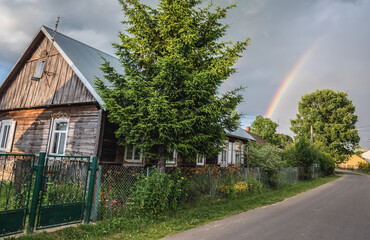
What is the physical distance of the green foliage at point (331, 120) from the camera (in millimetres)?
43312

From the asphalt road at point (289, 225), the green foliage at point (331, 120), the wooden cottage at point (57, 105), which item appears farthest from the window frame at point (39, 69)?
the green foliage at point (331, 120)

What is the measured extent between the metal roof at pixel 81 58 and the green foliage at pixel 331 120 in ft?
143

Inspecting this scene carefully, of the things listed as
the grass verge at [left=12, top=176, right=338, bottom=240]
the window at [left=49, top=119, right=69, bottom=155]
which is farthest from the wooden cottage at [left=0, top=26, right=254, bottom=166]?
the grass verge at [left=12, top=176, right=338, bottom=240]

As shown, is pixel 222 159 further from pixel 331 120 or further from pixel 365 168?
pixel 365 168

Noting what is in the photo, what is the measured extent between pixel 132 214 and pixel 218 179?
5087 millimetres

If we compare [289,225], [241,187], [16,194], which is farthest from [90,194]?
[241,187]

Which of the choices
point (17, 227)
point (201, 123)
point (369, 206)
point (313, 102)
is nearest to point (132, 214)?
point (17, 227)

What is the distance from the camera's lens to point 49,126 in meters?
11.7

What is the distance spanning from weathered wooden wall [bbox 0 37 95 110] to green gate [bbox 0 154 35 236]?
17.2 ft

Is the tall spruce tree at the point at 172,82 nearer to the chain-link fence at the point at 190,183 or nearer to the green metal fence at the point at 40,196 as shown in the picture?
the chain-link fence at the point at 190,183

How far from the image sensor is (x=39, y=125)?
40.0 feet

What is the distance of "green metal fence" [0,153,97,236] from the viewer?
4980 millimetres

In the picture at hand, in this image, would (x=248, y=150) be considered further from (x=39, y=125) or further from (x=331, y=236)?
(x=39, y=125)

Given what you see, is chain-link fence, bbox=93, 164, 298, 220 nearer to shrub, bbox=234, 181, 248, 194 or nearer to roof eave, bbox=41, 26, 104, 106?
shrub, bbox=234, 181, 248, 194
